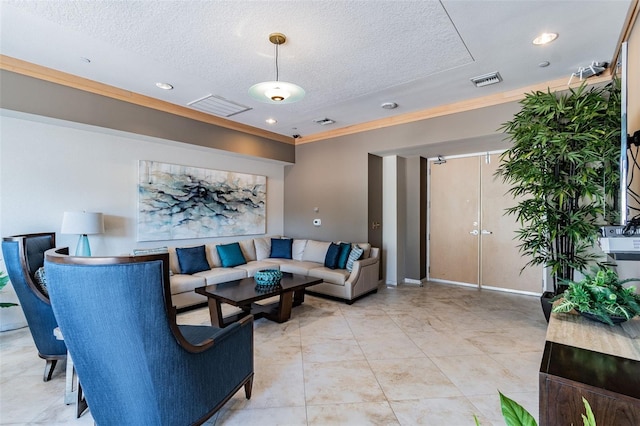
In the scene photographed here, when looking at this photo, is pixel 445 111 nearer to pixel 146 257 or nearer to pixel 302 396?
pixel 302 396

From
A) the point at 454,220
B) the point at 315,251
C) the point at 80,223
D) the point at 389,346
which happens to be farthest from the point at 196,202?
the point at 454,220

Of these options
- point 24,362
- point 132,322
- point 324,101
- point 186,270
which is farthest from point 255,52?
point 24,362

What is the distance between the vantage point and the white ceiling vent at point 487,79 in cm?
337

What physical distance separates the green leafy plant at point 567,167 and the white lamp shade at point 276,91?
2443mm

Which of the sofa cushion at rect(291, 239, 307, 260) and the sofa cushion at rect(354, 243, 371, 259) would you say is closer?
the sofa cushion at rect(354, 243, 371, 259)

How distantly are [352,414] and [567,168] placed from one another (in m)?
3.24

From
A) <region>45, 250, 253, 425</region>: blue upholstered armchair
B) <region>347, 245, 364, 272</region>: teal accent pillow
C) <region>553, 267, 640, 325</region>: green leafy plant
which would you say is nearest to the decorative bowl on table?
<region>347, 245, 364, 272</region>: teal accent pillow

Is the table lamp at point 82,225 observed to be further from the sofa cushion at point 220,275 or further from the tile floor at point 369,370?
the sofa cushion at point 220,275

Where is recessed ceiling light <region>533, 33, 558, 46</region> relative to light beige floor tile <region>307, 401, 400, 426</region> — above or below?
above

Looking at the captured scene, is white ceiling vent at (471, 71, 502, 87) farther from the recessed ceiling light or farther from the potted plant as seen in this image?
the recessed ceiling light

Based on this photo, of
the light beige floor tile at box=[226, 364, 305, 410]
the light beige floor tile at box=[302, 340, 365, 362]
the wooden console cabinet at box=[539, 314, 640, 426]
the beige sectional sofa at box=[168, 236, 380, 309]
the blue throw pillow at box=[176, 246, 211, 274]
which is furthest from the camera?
the blue throw pillow at box=[176, 246, 211, 274]

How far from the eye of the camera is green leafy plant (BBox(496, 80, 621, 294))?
9.32 ft

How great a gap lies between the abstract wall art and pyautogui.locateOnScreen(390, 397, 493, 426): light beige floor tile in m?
4.01

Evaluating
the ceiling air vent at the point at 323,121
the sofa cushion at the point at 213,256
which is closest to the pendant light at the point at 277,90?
the ceiling air vent at the point at 323,121
